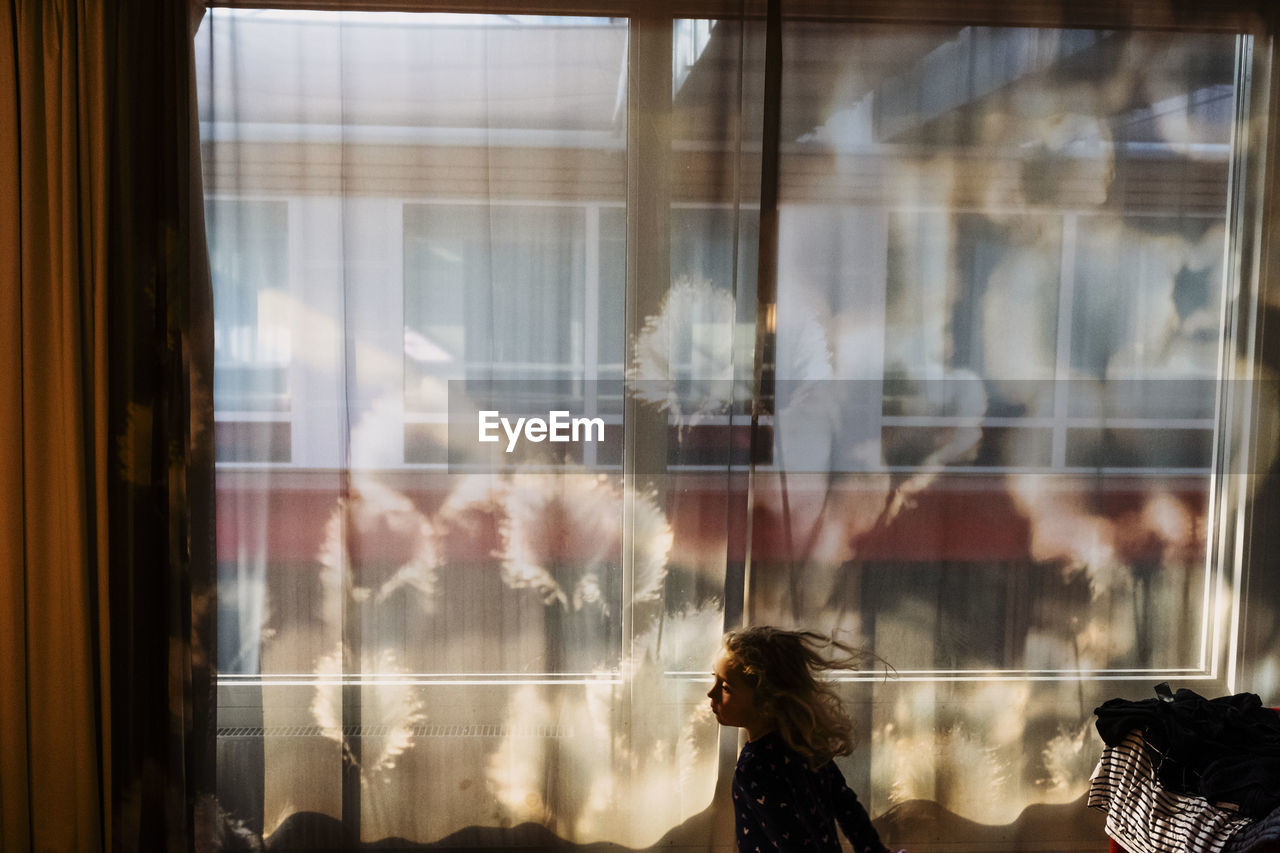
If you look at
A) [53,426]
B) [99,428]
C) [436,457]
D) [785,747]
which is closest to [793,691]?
[785,747]

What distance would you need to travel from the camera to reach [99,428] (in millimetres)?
2275

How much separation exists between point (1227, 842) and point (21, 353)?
2.93 metres

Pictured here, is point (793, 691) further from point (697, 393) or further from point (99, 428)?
point (99, 428)

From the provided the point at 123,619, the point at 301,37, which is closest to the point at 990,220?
the point at 301,37

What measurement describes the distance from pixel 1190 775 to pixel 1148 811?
133mm

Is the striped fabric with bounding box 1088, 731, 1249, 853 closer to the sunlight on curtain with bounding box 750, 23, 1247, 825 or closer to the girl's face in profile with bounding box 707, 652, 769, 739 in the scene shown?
the sunlight on curtain with bounding box 750, 23, 1247, 825

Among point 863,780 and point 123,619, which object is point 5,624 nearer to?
point 123,619

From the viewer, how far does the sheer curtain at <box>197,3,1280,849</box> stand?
234 cm

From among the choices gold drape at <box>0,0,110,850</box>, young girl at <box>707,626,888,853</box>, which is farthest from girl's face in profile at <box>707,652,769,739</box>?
gold drape at <box>0,0,110,850</box>

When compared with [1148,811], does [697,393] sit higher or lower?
higher

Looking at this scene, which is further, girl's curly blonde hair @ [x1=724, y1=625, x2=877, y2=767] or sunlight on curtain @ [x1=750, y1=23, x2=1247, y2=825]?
sunlight on curtain @ [x1=750, y1=23, x2=1247, y2=825]

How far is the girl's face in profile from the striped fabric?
100cm

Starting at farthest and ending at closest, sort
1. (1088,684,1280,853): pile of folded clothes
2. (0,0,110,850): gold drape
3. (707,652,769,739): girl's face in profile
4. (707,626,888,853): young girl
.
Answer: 1. (0,0,110,850): gold drape
2. (1088,684,1280,853): pile of folded clothes
3. (707,652,769,739): girl's face in profile
4. (707,626,888,853): young girl

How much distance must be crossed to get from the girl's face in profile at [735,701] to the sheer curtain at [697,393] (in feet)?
2.34
